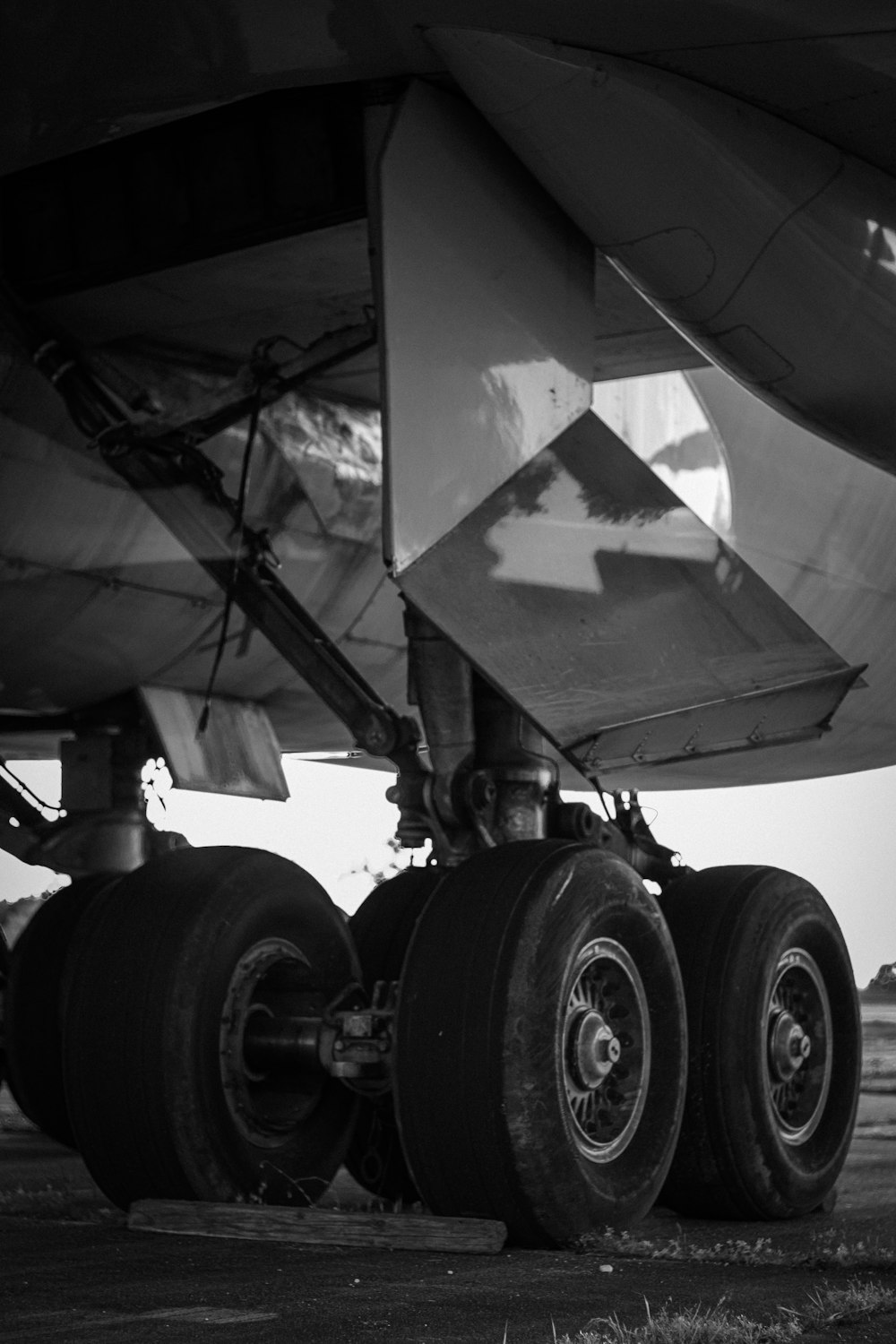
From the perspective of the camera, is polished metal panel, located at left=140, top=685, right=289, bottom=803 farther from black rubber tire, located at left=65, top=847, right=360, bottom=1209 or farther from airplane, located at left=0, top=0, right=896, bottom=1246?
black rubber tire, located at left=65, top=847, right=360, bottom=1209

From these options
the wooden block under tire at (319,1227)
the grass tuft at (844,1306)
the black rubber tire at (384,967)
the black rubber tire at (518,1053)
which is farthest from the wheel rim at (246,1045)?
the grass tuft at (844,1306)

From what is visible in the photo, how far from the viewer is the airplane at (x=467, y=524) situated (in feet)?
12.2

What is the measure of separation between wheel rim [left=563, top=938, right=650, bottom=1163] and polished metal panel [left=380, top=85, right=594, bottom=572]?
1117 mm

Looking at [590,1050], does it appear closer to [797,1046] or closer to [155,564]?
[797,1046]

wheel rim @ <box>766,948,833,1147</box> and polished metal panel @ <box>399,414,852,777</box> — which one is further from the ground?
polished metal panel @ <box>399,414,852,777</box>

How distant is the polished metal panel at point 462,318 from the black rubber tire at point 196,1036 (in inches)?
47.2

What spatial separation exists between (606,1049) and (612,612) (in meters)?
1.07

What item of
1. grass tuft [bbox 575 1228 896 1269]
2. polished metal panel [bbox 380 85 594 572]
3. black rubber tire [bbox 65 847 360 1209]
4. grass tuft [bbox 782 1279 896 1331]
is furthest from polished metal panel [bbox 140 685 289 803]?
grass tuft [bbox 782 1279 896 1331]

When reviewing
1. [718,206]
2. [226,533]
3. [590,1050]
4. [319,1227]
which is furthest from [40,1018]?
[718,206]

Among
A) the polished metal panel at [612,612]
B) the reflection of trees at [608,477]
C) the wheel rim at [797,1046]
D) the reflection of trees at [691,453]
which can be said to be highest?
the reflection of trees at [691,453]

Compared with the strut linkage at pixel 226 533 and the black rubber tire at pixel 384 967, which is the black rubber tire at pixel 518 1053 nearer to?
the black rubber tire at pixel 384 967

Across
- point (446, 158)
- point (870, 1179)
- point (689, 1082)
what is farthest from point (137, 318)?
point (870, 1179)

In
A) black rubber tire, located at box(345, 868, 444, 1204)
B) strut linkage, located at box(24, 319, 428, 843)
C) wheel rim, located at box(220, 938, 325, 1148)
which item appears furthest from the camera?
strut linkage, located at box(24, 319, 428, 843)

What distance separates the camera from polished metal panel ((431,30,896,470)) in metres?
3.68
